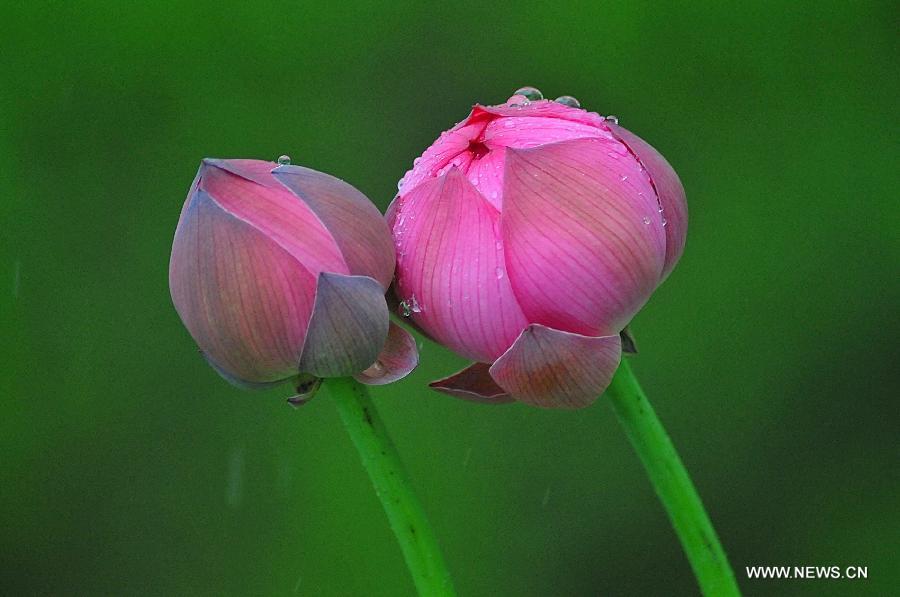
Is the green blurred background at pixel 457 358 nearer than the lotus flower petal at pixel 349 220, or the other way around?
the lotus flower petal at pixel 349 220

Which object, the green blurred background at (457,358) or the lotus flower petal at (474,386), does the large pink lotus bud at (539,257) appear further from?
the green blurred background at (457,358)

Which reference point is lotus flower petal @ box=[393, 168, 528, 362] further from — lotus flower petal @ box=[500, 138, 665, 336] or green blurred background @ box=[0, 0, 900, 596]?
green blurred background @ box=[0, 0, 900, 596]

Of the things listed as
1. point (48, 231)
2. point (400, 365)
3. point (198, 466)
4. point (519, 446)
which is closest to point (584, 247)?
point (400, 365)

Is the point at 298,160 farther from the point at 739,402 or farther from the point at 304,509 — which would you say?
the point at 739,402

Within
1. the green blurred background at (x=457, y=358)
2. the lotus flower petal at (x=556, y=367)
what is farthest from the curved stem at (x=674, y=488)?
the green blurred background at (x=457, y=358)

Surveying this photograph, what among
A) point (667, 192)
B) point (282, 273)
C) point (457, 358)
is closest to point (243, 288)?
point (282, 273)
